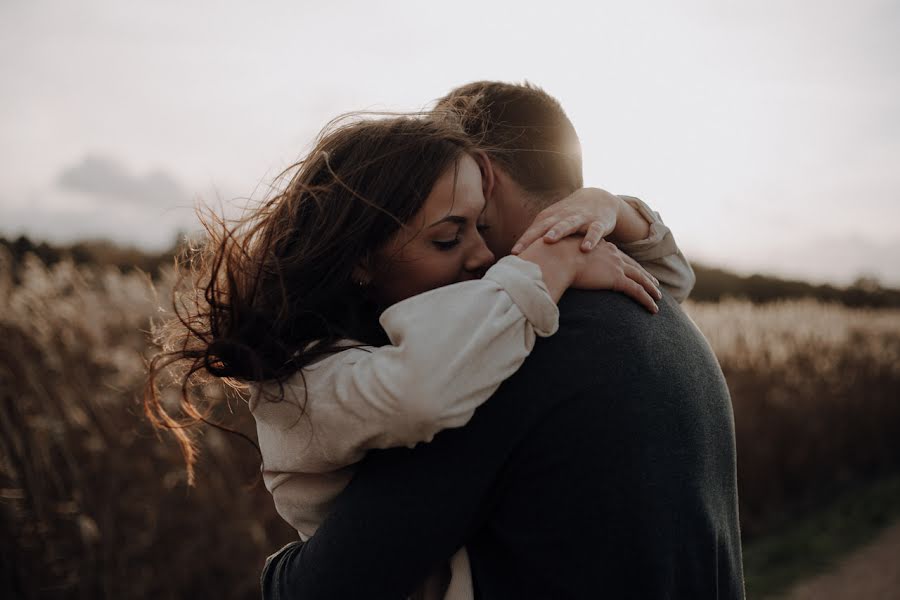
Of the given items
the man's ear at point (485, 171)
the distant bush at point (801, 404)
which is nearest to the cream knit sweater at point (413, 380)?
the man's ear at point (485, 171)

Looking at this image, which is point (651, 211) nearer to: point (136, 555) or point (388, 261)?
point (388, 261)

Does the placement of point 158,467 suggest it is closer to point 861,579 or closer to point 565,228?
point 565,228

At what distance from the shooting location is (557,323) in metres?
1.33

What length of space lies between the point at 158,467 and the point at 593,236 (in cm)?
410

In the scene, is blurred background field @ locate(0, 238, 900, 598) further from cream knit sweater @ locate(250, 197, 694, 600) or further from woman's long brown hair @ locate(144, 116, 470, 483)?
cream knit sweater @ locate(250, 197, 694, 600)

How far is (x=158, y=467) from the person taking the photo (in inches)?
184

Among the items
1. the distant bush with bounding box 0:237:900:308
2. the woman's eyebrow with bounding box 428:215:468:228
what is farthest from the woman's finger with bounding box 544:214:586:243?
the distant bush with bounding box 0:237:900:308

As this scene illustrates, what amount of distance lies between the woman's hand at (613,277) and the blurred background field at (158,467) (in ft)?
4.92

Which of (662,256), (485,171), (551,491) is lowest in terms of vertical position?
(551,491)

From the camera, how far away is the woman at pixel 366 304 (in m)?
1.27

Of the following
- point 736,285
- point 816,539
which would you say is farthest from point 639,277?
point 736,285

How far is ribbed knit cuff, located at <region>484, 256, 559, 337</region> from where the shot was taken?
4.30ft

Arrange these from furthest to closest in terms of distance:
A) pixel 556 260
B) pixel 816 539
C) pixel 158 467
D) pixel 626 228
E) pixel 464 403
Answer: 1. pixel 816 539
2. pixel 158 467
3. pixel 626 228
4. pixel 556 260
5. pixel 464 403

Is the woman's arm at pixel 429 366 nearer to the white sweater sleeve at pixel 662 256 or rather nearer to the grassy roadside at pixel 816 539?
the white sweater sleeve at pixel 662 256
